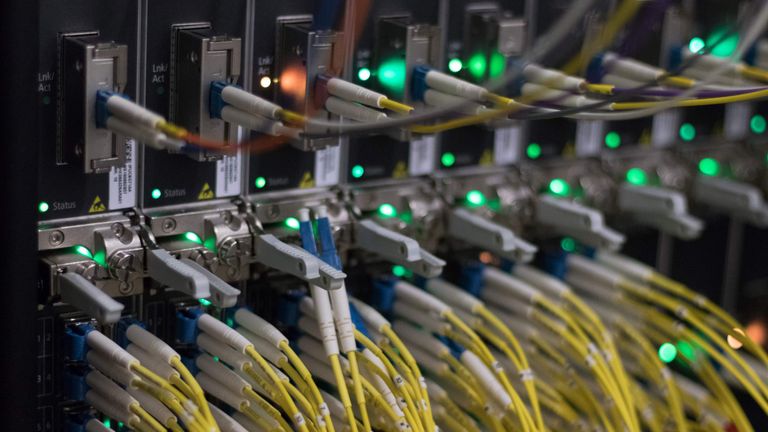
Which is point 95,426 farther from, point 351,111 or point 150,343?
point 351,111

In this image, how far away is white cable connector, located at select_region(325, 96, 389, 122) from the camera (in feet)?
6.42

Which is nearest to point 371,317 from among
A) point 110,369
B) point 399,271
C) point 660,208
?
point 399,271

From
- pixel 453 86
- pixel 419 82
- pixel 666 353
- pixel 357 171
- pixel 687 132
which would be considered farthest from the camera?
pixel 687 132

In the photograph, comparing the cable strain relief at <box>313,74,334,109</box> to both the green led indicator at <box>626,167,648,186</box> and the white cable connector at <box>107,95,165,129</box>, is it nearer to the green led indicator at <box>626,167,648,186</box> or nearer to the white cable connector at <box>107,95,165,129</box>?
the white cable connector at <box>107,95,165,129</box>

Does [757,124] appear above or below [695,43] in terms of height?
below

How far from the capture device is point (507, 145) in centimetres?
247

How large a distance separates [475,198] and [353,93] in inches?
21.4

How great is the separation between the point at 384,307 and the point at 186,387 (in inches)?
20.6

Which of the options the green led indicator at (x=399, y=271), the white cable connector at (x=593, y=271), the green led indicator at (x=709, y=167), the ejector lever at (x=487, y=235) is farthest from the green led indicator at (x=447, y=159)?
the green led indicator at (x=709, y=167)

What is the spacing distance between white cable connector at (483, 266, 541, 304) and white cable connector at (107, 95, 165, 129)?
33.5 inches

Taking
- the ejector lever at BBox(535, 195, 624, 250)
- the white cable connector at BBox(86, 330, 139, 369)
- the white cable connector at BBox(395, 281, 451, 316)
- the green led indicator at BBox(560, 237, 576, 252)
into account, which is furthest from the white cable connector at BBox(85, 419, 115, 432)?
the green led indicator at BBox(560, 237, 576, 252)

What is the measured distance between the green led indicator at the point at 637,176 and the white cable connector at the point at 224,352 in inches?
42.2

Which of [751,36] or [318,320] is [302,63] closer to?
[318,320]

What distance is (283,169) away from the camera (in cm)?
218
